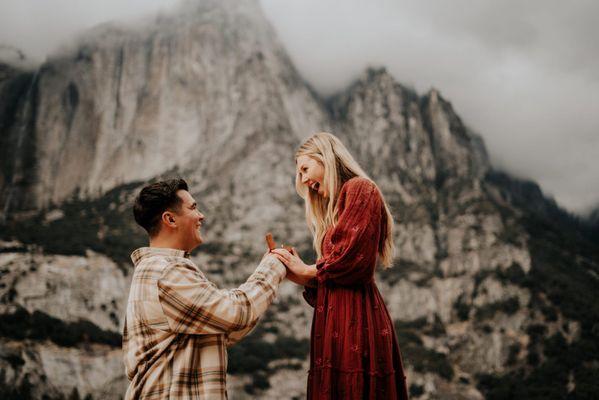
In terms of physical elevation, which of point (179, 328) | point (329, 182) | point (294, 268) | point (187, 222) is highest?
point (329, 182)

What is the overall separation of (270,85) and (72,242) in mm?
37652

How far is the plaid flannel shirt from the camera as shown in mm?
3143

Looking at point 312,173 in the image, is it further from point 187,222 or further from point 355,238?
point 187,222

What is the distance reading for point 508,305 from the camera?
206ft

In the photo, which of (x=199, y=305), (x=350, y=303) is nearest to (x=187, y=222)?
(x=199, y=305)

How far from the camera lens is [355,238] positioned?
11.9 feet

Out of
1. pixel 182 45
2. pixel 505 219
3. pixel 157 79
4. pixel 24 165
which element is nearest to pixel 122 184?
pixel 24 165

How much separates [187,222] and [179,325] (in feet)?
2.40

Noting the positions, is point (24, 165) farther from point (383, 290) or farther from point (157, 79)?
point (383, 290)

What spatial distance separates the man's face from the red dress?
92 cm

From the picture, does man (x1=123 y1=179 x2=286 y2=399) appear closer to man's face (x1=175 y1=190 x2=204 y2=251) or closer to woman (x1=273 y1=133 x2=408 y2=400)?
man's face (x1=175 y1=190 x2=204 y2=251)

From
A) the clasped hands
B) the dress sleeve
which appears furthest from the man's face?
the dress sleeve

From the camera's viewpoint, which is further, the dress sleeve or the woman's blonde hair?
the woman's blonde hair

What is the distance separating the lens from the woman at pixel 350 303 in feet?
11.6
